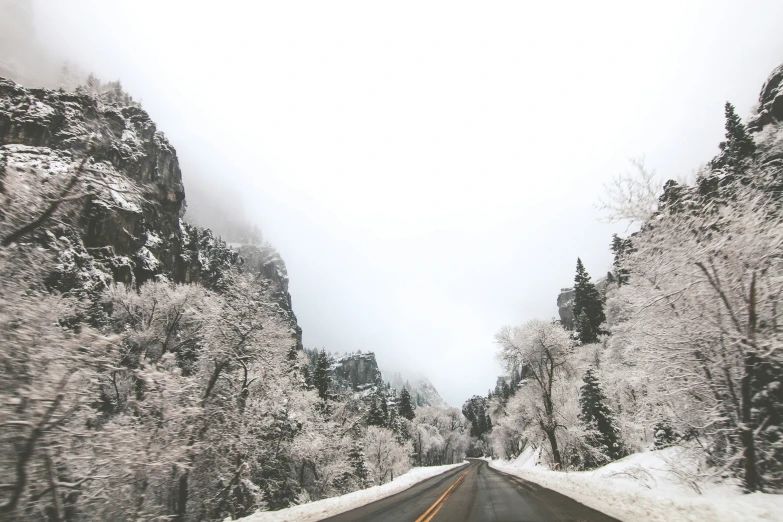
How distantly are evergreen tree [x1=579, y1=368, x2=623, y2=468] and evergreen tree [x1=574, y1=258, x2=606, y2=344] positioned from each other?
3308 centimetres

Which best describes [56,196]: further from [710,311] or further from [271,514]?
[710,311]

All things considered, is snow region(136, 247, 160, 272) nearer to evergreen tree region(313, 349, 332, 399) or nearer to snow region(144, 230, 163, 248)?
snow region(144, 230, 163, 248)

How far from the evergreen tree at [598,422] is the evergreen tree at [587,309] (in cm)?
3308

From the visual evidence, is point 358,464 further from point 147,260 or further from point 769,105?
point 769,105

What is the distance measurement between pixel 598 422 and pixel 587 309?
40.8 metres

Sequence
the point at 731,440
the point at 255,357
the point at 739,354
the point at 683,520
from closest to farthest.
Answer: the point at 683,520 → the point at 739,354 → the point at 731,440 → the point at 255,357

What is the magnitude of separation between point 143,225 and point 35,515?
6935cm

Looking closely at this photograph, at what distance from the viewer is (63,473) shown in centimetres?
617

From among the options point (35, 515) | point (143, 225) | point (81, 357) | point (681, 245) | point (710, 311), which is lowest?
point (35, 515)

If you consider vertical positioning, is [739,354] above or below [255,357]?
below

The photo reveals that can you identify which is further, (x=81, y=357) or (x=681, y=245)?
(x=681, y=245)

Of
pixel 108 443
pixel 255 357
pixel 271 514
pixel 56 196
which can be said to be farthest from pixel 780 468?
pixel 255 357

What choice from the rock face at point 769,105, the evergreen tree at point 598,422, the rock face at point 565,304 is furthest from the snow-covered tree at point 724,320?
the rock face at point 565,304

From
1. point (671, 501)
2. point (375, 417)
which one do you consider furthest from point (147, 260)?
point (671, 501)
